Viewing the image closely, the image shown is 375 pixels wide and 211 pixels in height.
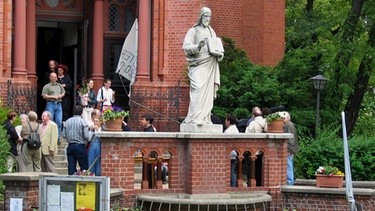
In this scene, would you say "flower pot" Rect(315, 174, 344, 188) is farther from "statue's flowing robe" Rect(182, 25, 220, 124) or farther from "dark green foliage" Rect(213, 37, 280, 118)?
"dark green foliage" Rect(213, 37, 280, 118)

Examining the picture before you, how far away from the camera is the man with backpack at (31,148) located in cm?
1688

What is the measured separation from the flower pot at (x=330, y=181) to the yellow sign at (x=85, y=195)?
6.12m

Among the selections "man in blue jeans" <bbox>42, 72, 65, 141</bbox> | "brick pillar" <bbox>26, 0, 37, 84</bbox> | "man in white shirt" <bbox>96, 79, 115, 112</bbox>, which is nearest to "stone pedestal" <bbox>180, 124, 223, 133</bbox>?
"man in blue jeans" <bbox>42, 72, 65, 141</bbox>

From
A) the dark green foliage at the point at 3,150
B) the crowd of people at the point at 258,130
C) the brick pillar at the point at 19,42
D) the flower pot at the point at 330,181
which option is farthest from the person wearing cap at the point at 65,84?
the flower pot at the point at 330,181

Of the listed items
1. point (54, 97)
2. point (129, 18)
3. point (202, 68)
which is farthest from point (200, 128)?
point (129, 18)

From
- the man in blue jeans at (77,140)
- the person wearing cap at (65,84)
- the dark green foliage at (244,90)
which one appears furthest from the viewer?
the dark green foliage at (244,90)

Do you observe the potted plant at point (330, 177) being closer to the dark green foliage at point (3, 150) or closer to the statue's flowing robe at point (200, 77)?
the statue's flowing robe at point (200, 77)

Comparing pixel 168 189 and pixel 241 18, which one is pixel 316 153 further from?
pixel 241 18

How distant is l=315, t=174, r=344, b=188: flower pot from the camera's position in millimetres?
16156

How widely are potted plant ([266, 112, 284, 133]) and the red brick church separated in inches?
341

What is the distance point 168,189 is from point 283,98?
9.78 meters

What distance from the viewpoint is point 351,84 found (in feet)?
92.4

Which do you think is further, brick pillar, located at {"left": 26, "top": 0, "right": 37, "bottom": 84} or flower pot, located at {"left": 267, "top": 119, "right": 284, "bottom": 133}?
brick pillar, located at {"left": 26, "top": 0, "right": 37, "bottom": 84}

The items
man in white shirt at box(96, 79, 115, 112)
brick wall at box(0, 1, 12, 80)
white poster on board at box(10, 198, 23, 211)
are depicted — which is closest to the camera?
white poster on board at box(10, 198, 23, 211)
